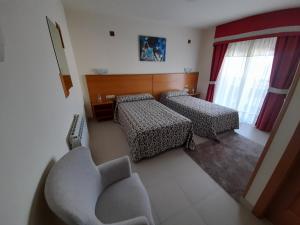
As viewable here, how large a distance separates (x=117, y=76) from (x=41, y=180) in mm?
2938

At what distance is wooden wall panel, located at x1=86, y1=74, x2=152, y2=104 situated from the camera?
3213 mm

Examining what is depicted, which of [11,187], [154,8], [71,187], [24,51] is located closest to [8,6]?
[24,51]

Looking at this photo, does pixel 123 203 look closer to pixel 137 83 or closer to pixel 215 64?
pixel 137 83

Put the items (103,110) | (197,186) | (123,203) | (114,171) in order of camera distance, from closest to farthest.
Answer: (123,203), (114,171), (197,186), (103,110)

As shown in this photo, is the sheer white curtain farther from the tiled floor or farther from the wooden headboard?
the tiled floor

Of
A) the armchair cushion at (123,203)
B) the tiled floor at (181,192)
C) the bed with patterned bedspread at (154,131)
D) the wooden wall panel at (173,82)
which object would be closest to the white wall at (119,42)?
the wooden wall panel at (173,82)

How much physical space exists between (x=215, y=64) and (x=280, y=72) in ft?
4.79

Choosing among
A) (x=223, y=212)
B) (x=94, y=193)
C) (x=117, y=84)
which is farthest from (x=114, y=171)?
(x=117, y=84)

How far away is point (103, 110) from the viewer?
133 inches

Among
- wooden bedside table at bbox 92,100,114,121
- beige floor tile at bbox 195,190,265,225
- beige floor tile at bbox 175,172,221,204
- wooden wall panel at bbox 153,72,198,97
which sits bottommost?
beige floor tile at bbox 195,190,265,225

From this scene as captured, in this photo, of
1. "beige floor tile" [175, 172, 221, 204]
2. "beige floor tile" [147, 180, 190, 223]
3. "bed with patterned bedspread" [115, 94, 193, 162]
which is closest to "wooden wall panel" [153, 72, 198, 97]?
"bed with patterned bedspread" [115, 94, 193, 162]

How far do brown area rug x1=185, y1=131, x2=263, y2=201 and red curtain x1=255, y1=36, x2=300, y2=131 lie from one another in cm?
83

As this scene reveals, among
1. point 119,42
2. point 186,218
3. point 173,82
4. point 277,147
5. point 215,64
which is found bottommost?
point 186,218

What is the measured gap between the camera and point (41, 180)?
2.49 feet
